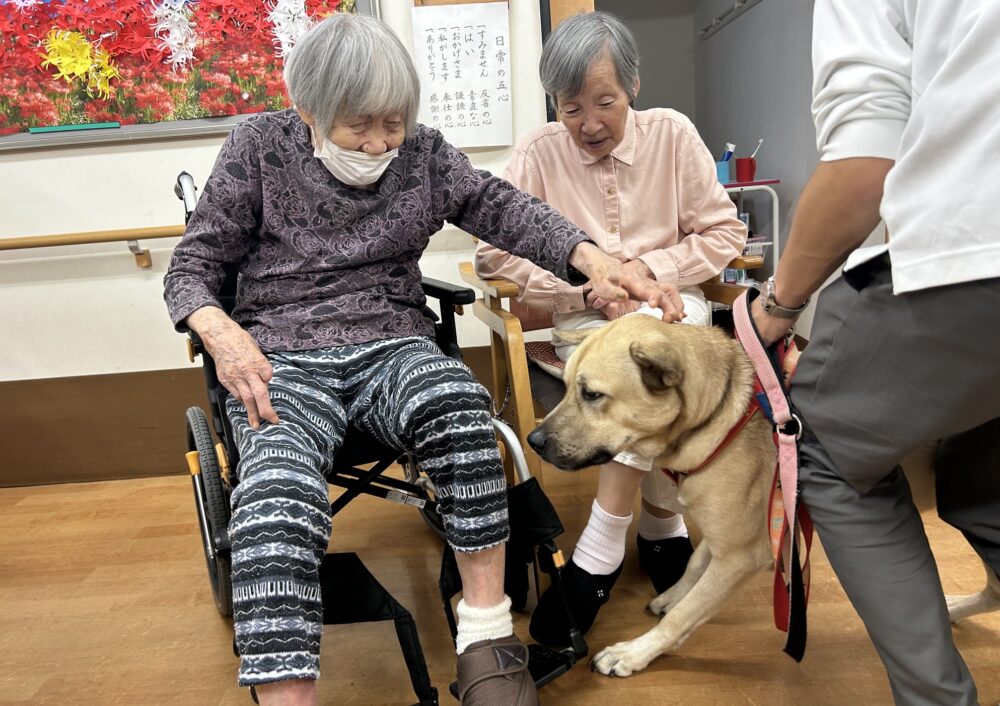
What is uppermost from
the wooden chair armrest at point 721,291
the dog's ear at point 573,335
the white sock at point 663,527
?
the wooden chair armrest at point 721,291

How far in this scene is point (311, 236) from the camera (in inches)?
55.2

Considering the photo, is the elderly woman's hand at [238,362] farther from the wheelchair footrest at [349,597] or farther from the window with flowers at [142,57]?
the window with flowers at [142,57]

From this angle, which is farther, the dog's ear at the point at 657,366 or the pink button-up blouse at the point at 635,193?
the pink button-up blouse at the point at 635,193

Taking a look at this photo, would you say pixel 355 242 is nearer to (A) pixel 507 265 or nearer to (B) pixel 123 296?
(A) pixel 507 265

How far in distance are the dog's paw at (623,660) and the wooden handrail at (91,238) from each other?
1842 mm

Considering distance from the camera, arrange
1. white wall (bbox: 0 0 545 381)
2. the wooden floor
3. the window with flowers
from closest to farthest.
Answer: the wooden floor → the window with flowers → white wall (bbox: 0 0 545 381)

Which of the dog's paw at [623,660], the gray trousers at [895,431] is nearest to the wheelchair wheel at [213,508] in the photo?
the dog's paw at [623,660]

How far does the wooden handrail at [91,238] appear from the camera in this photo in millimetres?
2295

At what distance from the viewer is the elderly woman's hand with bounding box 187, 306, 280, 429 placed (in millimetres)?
1174

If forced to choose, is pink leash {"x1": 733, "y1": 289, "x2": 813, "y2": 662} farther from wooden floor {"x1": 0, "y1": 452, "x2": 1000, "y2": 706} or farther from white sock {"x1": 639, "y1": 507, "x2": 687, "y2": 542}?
white sock {"x1": 639, "y1": 507, "x2": 687, "y2": 542}

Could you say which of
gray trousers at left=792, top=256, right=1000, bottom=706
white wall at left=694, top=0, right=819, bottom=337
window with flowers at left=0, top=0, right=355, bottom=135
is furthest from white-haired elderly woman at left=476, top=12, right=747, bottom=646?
white wall at left=694, top=0, right=819, bottom=337

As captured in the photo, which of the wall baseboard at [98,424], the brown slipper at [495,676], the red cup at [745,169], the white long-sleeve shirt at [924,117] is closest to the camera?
the white long-sleeve shirt at [924,117]

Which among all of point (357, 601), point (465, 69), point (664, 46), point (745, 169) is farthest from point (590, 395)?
point (664, 46)

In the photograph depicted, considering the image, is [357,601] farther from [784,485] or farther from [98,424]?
[98,424]
